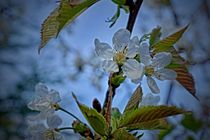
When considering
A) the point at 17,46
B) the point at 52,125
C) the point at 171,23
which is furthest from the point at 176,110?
the point at 17,46

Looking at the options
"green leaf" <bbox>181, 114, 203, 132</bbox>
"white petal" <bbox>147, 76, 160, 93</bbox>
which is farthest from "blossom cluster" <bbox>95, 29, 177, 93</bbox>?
"green leaf" <bbox>181, 114, 203, 132</bbox>

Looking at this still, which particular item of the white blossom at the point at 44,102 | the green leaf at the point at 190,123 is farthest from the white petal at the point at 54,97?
the green leaf at the point at 190,123

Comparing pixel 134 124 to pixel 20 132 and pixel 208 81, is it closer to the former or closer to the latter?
pixel 20 132

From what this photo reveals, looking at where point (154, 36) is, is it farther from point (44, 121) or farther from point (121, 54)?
point (44, 121)

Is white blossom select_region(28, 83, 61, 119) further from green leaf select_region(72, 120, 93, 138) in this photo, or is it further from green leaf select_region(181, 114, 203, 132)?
green leaf select_region(181, 114, 203, 132)

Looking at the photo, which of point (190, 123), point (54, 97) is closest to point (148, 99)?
point (54, 97)

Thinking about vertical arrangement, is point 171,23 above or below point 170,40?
above

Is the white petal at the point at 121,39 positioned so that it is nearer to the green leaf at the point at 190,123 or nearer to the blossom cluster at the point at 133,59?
the blossom cluster at the point at 133,59
